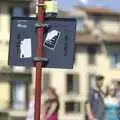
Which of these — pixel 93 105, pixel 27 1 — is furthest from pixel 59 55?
pixel 27 1

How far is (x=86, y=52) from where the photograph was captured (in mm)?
65812

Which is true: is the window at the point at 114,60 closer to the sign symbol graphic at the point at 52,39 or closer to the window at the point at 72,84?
the window at the point at 72,84

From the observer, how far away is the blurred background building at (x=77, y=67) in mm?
54062

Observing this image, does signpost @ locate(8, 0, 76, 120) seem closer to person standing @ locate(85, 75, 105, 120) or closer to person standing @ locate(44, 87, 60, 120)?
person standing @ locate(85, 75, 105, 120)

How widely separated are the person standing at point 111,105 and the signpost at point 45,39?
17.4ft

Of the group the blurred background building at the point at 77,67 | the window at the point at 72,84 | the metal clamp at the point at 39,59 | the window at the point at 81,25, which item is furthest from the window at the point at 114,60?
the metal clamp at the point at 39,59

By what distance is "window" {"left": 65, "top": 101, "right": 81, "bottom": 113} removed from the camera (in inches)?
2547

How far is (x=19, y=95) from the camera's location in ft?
181

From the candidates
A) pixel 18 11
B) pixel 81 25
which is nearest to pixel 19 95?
pixel 18 11

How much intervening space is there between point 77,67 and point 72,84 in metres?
1.71

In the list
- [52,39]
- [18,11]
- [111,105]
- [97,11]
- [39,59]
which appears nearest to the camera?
[39,59]

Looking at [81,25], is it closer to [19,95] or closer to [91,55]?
[91,55]

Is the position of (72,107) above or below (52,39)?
below

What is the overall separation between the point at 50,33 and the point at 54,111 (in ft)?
17.9
